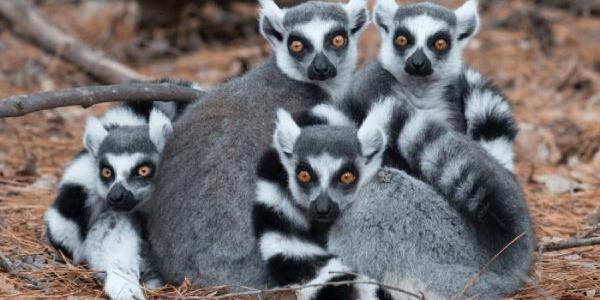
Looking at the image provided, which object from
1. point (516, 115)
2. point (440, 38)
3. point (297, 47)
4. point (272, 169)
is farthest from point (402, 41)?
point (516, 115)

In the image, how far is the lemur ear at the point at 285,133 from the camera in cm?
445

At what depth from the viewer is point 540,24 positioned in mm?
10383

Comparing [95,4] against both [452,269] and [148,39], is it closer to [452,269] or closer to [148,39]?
[148,39]

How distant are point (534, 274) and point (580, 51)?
20.3ft

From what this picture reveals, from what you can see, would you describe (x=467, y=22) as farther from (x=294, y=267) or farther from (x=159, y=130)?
(x=294, y=267)

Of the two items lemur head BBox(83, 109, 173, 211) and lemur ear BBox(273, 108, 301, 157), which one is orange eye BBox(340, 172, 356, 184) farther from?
lemur head BBox(83, 109, 173, 211)

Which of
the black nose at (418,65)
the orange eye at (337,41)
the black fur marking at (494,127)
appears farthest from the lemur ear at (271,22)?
the black fur marking at (494,127)

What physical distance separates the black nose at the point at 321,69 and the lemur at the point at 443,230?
48.2 inches

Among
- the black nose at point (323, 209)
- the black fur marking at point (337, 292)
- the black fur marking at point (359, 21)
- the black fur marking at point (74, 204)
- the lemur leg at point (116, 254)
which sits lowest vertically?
the lemur leg at point (116, 254)

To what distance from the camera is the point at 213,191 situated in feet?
14.9

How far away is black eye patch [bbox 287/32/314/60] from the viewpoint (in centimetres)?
551

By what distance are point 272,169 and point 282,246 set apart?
48 cm

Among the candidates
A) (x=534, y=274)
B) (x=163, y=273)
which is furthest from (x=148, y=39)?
(x=534, y=274)

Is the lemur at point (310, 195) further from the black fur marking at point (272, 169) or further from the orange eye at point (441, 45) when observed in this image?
the orange eye at point (441, 45)
